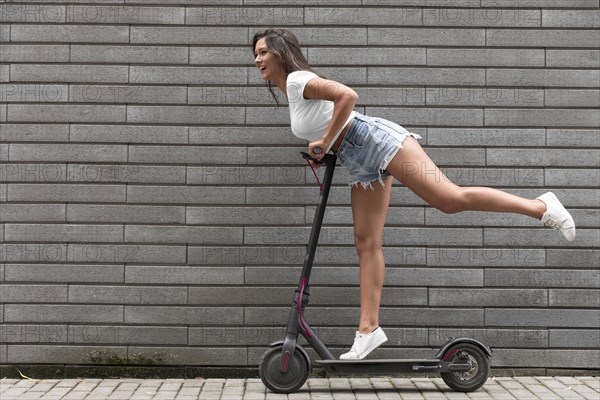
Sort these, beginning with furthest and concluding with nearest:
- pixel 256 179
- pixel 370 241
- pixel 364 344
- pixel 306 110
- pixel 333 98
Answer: pixel 256 179
pixel 370 241
pixel 364 344
pixel 306 110
pixel 333 98

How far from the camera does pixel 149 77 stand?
5117mm

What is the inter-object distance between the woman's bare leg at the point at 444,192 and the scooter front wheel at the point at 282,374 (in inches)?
43.5

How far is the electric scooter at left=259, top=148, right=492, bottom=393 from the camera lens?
4477mm

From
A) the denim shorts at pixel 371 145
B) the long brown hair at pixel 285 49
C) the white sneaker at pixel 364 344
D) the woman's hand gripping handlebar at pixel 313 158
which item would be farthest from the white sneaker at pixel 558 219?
the long brown hair at pixel 285 49

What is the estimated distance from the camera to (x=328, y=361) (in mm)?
4469

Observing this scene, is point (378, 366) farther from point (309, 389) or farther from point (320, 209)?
point (320, 209)

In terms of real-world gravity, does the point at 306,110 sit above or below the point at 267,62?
below

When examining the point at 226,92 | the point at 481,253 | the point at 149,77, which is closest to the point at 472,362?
the point at 481,253

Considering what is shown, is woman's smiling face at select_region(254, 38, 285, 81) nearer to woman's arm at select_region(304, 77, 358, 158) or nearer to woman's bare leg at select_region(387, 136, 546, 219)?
woman's arm at select_region(304, 77, 358, 158)

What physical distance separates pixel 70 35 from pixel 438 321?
2.84 meters

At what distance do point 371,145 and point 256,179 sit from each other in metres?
0.91

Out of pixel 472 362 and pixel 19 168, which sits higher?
pixel 19 168

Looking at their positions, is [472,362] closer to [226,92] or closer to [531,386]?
[531,386]

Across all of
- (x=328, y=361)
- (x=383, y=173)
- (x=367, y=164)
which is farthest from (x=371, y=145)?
(x=328, y=361)
